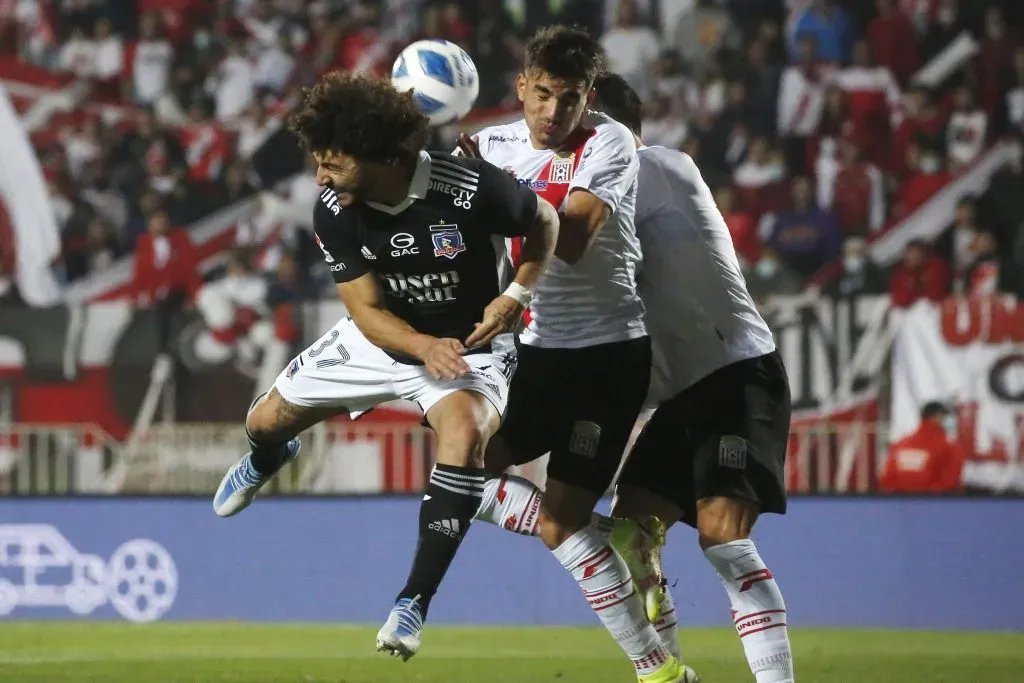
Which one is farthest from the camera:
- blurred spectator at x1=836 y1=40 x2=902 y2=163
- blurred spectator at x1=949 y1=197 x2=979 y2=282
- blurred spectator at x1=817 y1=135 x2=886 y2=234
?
blurred spectator at x1=836 y1=40 x2=902 y2=163

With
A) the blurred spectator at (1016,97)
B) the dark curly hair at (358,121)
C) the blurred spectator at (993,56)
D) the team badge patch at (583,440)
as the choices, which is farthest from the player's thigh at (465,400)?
the blurred spectator at (993,56)

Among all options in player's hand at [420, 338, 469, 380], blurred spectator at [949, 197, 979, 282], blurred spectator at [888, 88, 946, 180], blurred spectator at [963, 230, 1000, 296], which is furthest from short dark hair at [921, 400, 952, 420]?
player's hand at [420, 338, 469, 380]

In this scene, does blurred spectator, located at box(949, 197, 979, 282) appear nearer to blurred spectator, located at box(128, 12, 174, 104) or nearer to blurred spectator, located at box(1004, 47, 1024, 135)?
blurred spectator, located at box(1004, 47, 1024, 135)

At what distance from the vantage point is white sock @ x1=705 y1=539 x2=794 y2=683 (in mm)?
5461

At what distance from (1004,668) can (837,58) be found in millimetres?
8243

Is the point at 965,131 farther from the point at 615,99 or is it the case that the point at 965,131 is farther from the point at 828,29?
the point at 615,99

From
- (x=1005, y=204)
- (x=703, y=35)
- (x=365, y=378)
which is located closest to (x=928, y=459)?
(x=1005, y=204)

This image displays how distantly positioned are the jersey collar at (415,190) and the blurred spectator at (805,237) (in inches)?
302

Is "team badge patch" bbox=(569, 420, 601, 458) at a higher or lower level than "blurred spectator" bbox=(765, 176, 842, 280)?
lower

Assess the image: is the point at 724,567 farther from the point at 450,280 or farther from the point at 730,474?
the point at 450,280

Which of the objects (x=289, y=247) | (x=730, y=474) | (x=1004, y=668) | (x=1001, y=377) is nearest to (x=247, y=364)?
(x=289, y=247)

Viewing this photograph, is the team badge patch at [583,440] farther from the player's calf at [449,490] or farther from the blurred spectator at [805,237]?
the blurred spectator at [805,237]

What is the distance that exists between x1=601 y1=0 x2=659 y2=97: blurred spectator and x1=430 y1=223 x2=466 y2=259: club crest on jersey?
9.61 m

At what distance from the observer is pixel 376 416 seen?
12.0 m
